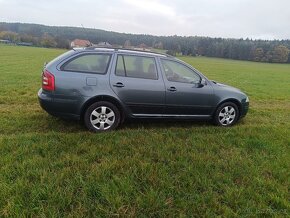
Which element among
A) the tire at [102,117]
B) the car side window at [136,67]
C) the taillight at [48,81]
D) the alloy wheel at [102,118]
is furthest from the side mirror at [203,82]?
the taillight at [48,81]

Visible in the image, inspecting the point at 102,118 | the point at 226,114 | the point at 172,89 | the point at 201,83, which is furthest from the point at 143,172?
the point at 226,114

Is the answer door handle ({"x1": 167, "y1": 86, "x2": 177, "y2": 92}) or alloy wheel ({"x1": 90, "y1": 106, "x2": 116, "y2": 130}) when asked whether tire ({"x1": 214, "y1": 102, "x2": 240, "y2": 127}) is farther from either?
alloy wheel ({"x1": 90, "y1": 106, "x2": 116, "y2": 130})

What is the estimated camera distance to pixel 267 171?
157 inches

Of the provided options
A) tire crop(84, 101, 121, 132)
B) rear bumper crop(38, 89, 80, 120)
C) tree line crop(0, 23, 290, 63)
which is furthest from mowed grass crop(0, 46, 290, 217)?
tree line crop(0, 23, 290, 63)

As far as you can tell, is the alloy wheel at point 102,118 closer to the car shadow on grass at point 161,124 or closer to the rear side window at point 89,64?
the car shadow on grass at point 161,124

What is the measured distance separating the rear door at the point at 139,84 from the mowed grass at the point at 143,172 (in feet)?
1.68

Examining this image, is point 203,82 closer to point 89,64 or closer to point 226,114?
point 226,114

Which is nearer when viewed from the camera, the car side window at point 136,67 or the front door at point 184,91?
the car side window at point 136,67

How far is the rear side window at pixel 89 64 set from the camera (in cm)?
518

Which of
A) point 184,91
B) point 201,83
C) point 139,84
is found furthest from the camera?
point 201,83

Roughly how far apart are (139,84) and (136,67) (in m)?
0.36

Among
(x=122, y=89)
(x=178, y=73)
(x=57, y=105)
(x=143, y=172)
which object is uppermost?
(x=178, y=73)

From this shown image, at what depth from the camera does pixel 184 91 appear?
230 inches

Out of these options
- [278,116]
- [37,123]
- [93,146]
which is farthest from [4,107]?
[278,116]
